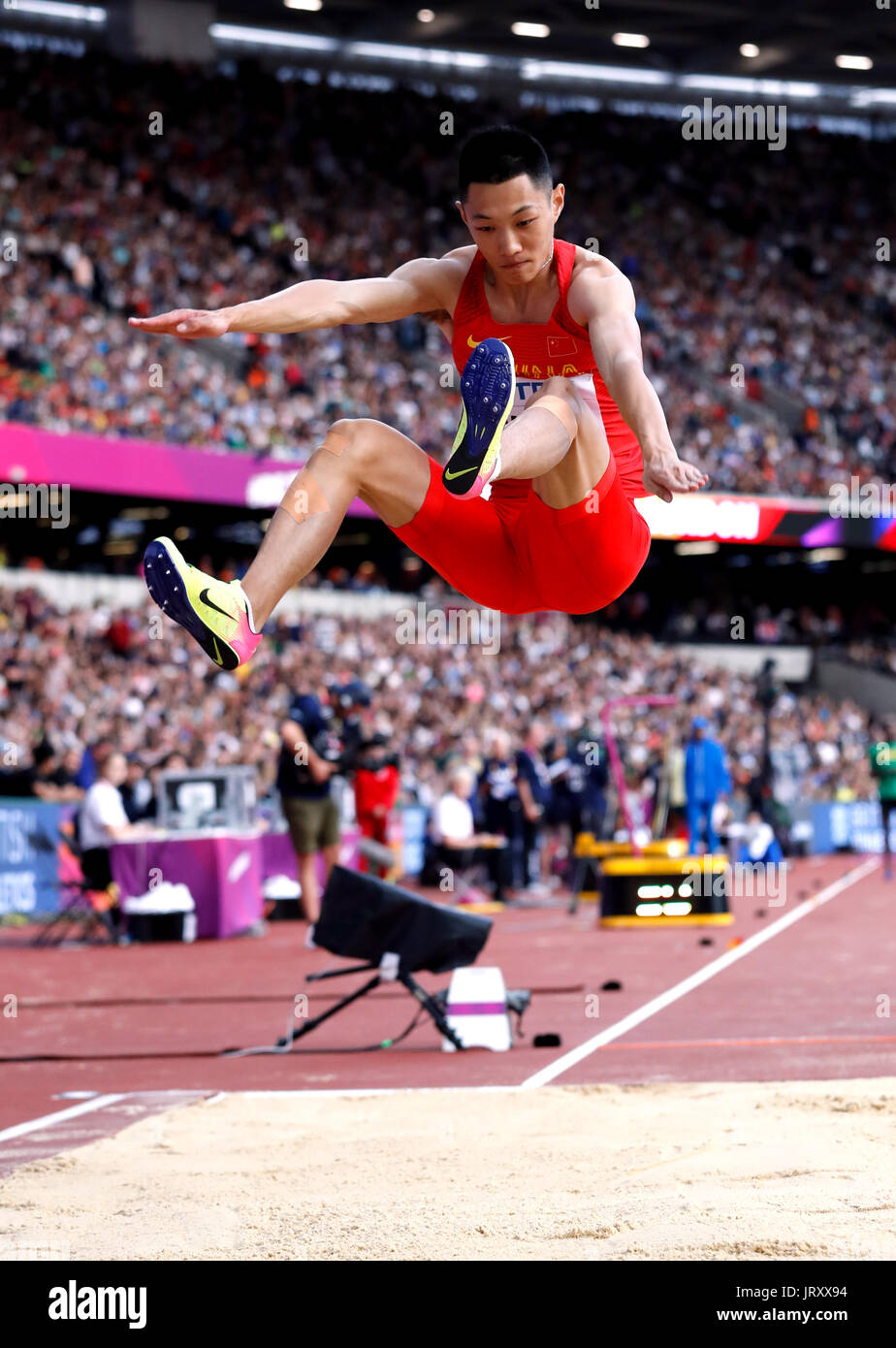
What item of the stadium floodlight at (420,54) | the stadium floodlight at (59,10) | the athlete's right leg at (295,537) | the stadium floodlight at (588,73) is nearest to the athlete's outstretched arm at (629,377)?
the athlete's right leg at (295,537)

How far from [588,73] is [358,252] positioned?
11.2 meters

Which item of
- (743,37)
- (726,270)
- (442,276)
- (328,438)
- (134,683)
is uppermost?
(743,37)

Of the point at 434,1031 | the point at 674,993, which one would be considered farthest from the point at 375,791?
the point at 434,1031

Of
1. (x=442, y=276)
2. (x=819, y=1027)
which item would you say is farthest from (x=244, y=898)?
(x=442, y=276)

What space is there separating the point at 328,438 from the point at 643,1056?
388cm

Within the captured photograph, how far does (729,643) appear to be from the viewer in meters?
33.0

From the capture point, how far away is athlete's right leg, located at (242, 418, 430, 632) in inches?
174

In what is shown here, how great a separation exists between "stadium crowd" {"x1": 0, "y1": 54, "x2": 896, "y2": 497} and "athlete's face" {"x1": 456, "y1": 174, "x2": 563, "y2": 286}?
16.9 m

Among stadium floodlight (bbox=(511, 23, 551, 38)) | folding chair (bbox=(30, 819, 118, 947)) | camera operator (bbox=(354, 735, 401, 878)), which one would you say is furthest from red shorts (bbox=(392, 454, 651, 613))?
stadium floodlight (bbox=(511, 23, 551, 38))

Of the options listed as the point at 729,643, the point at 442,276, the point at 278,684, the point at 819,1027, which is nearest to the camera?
the point at 442,276

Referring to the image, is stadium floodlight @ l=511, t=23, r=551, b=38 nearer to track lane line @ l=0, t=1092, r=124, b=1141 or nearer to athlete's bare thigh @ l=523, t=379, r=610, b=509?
track lane line @ l=0, t=1092, r=124, b=1141

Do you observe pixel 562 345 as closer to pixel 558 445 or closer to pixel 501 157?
pixel 558 445

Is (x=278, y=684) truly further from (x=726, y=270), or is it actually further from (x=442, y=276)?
(x=726, y=270)

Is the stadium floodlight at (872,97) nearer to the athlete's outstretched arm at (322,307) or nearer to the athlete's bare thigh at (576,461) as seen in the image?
the athlete's outstretched arm at (322,307)
